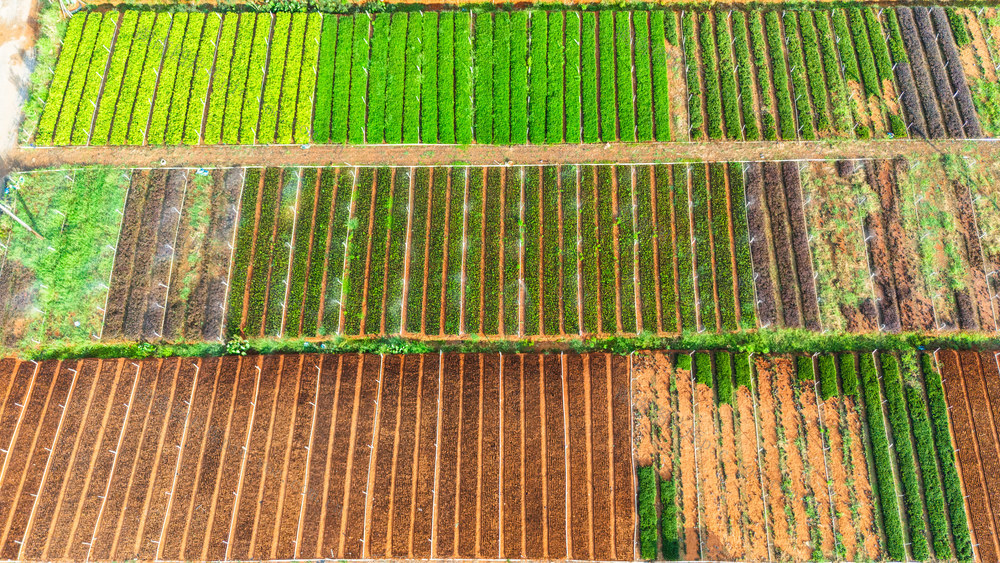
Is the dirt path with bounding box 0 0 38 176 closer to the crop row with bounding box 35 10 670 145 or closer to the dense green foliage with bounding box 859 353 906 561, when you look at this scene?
the crop row with bounding box 35 10 670 145

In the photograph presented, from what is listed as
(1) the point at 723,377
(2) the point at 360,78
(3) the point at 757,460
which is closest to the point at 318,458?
(1) the point at 723,377

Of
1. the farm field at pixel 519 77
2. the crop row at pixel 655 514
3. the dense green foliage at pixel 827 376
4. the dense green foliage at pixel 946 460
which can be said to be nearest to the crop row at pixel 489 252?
the farm field at pixel 519 77

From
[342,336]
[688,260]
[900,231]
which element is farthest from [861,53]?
[342,336]

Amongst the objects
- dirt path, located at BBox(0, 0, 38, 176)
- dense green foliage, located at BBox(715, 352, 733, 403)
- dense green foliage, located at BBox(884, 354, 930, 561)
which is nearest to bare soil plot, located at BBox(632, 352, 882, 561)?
dense green foliage, located at BBox(715, 352, 733, 403)

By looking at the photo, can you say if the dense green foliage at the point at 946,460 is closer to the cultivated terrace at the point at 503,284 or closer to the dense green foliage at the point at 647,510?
the cultivated terrace at the point at 503,284

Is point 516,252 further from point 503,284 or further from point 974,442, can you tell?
point 974,442

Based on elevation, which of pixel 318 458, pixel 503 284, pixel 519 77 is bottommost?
pixel 318 458

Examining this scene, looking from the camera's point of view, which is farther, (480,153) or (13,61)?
(13,61)
